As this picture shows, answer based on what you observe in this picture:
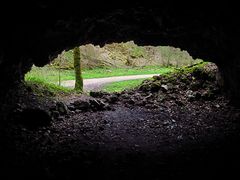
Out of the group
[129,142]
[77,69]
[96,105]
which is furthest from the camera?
[77,69]

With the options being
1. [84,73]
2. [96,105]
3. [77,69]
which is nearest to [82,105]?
[96,105]

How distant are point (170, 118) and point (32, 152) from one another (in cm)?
565

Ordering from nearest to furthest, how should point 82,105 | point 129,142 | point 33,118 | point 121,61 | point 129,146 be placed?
point 129,146, point 129,142, point 33,118, point 82,105, point 121,61

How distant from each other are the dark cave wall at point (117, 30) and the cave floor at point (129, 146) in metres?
1.82

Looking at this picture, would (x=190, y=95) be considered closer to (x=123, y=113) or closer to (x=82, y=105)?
(x=123, y=113)

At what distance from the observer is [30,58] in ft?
35.3

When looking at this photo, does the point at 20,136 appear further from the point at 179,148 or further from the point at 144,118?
the point at 144,118

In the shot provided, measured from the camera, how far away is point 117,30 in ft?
35.2

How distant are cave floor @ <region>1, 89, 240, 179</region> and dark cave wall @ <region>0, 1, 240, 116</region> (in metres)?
1.82

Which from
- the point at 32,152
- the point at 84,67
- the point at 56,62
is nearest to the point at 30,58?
the point at 32,152

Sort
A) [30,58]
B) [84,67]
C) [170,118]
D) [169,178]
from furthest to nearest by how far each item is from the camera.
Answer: [84,67] < [170,118] < [30,58] < [169,178]

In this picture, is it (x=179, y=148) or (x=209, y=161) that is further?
(x=179, y=148)

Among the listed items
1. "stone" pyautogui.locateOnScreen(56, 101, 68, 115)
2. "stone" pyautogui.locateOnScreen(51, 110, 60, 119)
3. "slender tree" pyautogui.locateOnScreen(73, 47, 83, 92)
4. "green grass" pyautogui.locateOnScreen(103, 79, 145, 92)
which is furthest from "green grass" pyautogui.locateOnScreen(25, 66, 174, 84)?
"stone" pyautogui.locateOnScreen(51, 110, 60, 119)

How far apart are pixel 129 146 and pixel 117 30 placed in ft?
13.7
